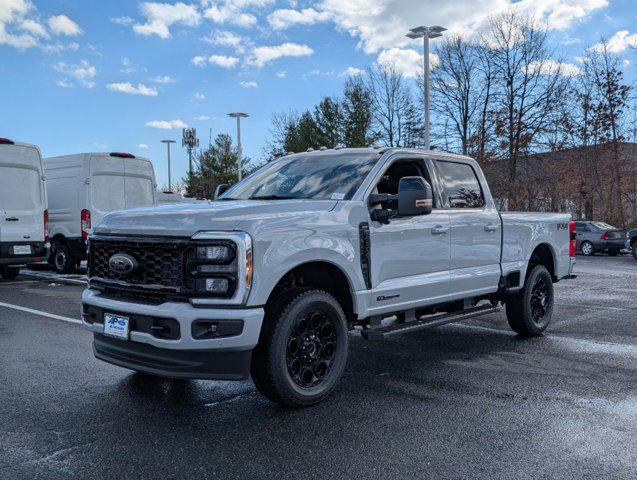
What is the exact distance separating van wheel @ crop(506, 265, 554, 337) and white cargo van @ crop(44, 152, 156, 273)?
387 inches

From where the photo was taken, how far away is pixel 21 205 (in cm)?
1267

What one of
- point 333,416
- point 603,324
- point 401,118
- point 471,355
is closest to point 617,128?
point 401,118

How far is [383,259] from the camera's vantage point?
16.3ft

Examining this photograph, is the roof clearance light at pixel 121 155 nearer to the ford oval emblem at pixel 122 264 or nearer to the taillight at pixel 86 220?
the taillight at pixel 86 220

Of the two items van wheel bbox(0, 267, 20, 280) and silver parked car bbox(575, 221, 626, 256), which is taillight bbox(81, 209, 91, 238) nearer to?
van wheel bbox(0, 267, 20, 280)

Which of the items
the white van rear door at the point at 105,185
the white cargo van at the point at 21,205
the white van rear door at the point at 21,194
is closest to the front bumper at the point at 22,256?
the white cargo van at the point at 21,205

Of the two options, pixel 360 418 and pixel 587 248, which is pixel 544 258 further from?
pixel 587 248

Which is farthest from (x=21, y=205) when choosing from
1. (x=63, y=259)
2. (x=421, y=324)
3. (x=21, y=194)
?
(x=421, y=324)

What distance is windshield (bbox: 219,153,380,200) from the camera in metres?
5.16

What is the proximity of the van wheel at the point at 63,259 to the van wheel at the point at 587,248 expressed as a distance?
19.9 m

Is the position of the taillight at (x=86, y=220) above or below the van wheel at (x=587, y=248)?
above

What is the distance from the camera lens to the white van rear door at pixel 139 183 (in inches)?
572

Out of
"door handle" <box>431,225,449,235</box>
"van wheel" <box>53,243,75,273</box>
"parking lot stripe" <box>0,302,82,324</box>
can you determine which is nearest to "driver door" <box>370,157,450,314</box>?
"door handle" <box>431,225,449,235</box>

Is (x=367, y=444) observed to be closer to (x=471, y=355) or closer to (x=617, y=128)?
(x=471, y=355)
